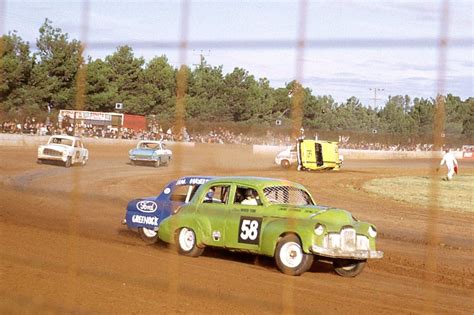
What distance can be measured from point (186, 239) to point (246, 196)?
3.69ft

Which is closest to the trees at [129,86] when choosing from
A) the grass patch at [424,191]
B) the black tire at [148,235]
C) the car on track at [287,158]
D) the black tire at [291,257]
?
the black tire at [148,235]

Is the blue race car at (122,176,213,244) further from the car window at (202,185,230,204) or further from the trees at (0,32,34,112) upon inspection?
the trees at (0,32,34,112)

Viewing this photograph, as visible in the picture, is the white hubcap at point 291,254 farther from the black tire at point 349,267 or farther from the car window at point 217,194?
the car window at point 217,194

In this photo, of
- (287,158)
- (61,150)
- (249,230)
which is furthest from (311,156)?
(249,230)

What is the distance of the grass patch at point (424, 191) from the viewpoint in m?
24.7

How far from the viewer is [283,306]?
309 inches

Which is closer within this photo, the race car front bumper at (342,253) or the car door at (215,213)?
the race car front bumper at (342,253)

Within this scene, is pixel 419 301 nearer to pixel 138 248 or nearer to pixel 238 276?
pixel 238 276

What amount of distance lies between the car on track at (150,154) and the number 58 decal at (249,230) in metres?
23.4

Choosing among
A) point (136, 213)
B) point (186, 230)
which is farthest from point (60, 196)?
point (186, 230)

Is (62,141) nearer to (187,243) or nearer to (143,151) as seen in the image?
(143,151)

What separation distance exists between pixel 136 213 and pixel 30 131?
21805mm

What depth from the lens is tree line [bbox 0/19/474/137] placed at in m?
14.0

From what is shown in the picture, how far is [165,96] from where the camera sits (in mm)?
19656
